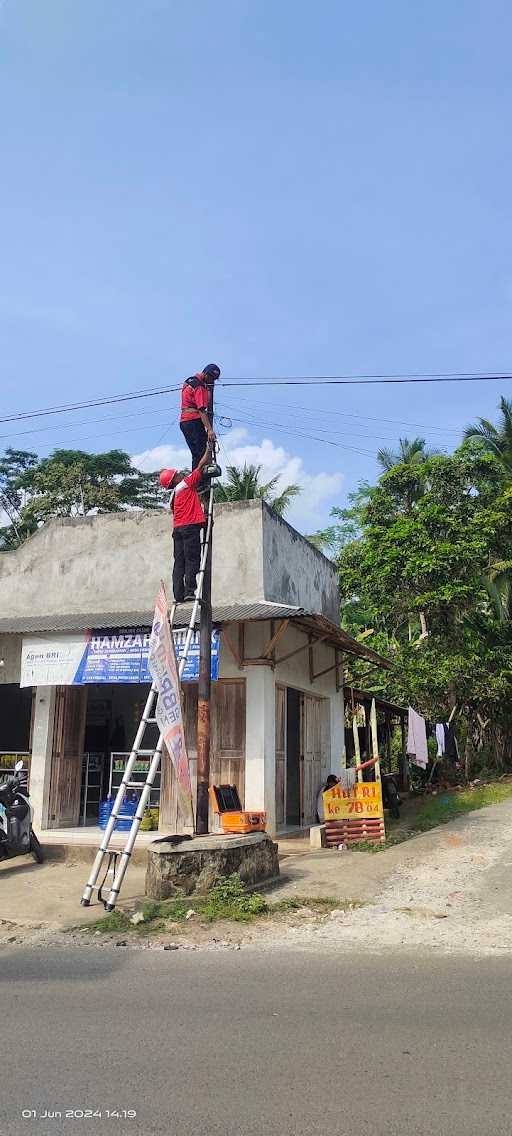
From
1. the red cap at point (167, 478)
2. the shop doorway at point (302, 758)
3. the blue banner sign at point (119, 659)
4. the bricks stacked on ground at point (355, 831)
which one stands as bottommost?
the bricks stacked on ground at point (355, 831)

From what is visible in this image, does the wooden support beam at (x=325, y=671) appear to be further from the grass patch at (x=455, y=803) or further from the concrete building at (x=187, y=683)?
the grass patch at (x=455, y=803)

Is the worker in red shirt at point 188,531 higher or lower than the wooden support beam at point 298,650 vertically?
higher

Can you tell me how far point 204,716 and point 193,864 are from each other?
5.65 ft

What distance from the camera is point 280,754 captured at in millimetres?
12914

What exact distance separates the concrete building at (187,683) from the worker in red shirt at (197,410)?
254cm

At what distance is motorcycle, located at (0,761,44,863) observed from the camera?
987 cm

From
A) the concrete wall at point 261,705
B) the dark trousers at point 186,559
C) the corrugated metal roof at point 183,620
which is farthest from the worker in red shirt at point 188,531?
the concrete wall at point 261,705

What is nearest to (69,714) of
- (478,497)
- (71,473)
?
(478,497)

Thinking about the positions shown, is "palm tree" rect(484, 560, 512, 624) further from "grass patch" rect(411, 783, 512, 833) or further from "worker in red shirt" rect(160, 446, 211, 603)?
"worker in red shirt" rect(160, 446, 211, 603)

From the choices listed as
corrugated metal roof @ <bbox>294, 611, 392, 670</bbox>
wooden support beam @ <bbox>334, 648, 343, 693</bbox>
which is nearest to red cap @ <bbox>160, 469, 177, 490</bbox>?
corrugated metal roof @ <bbox>294, 611, 392, 670</bbox>

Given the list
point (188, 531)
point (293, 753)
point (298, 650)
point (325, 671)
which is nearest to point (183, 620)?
point (298, 650)

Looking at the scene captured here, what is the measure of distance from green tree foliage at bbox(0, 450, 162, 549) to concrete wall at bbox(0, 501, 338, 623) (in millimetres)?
19380

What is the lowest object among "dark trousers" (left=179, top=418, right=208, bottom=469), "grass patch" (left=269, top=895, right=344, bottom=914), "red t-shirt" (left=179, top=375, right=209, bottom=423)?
"grass patch" (left=269, top=895, right=344, bottom=914)

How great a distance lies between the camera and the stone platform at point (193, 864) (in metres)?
7.95
